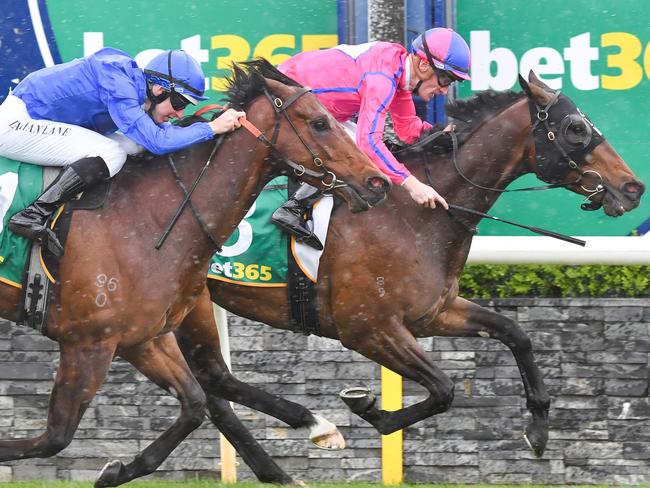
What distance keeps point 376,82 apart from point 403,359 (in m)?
1.21

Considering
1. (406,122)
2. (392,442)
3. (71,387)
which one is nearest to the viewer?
(71,387)

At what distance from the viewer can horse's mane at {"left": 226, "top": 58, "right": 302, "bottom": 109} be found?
5.26 m

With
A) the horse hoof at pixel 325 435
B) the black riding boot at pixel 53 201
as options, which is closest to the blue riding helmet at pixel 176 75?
the black riding boot at pixel 53 201

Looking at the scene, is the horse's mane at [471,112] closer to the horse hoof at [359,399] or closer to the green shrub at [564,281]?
the green shrub at [564,281]

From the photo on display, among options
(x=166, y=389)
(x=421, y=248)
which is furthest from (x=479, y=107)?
(x=166, y=389)

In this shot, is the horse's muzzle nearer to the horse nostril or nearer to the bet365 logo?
the horse nostril

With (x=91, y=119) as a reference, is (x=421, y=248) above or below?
below

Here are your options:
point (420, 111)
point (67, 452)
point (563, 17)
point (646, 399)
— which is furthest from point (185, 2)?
point (646, 399)

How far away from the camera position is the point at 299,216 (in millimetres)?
5816

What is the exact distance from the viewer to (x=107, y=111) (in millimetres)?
5312

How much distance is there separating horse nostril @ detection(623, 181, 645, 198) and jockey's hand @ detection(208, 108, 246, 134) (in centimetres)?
172

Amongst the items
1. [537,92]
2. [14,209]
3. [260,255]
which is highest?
[537,92]

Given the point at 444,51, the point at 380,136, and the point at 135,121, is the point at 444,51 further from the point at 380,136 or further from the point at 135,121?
the point at 135,121

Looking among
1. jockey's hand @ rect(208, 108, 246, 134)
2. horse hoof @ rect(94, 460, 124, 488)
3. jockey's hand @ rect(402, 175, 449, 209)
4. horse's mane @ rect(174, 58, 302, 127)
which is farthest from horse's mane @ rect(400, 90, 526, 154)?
horse hoof @ rect(94, 460, 124, 488)
